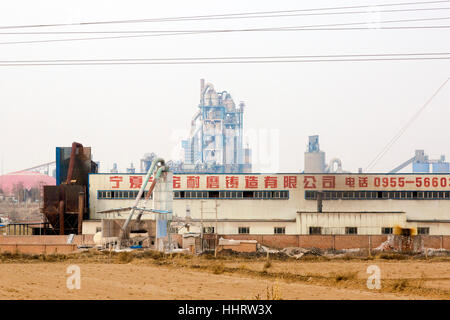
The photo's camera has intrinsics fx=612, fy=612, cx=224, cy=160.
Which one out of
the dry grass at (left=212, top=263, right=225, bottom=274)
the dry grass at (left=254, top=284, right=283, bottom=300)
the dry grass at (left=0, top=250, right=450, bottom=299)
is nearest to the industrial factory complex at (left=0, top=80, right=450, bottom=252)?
the dry grass at (left=0, top=250, right=450, bottom=299)

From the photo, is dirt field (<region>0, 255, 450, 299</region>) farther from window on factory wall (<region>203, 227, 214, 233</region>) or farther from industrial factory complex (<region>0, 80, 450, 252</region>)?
industrial factory complex (<region>0, 80, 450, 252</region>)

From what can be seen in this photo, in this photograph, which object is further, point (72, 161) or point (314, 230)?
point (72, 161)

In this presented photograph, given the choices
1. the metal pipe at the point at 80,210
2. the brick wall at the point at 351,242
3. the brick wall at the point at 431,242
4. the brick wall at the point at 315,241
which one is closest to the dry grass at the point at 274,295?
the brick wall at the point at 315,241

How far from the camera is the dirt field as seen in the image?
81.9 feet

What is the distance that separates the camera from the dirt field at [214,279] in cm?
2495

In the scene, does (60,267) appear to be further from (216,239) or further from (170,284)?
(216,239)

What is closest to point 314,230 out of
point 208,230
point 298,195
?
point 298,195

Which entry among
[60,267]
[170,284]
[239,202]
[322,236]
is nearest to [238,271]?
[170,284]

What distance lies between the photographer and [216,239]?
151 ft

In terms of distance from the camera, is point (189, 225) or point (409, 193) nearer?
point (189, 225)

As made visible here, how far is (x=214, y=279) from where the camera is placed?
97.4 ft

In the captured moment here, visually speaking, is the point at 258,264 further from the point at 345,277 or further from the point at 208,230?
the point at 208,230

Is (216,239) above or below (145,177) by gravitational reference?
below
